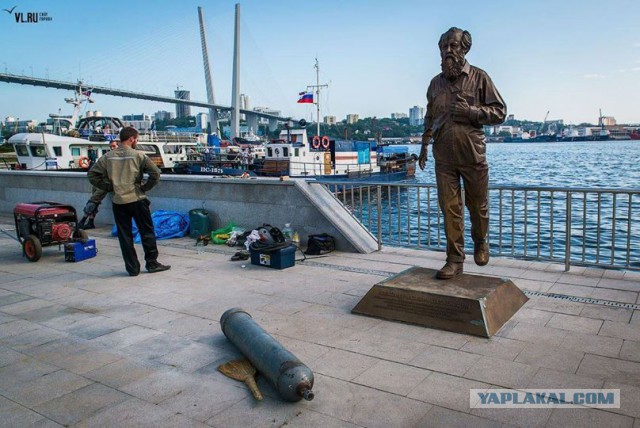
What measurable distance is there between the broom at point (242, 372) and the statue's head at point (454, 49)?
321 cm

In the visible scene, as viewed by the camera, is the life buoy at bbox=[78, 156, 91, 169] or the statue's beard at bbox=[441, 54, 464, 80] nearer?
the statue's beard at bbox=[441, 54, 464, 80]

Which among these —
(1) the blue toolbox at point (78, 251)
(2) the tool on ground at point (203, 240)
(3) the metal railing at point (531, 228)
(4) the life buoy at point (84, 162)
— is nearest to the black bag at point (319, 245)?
(3) the metal railing at point (531, 228)

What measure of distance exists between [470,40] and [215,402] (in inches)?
152

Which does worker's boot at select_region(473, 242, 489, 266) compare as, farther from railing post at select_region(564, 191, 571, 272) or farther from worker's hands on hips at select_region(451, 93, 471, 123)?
railing post at select_region(564, 191, 571, 272)

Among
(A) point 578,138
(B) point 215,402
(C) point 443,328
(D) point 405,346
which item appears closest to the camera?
(B) point 215,402

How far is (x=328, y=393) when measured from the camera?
12.3 feet

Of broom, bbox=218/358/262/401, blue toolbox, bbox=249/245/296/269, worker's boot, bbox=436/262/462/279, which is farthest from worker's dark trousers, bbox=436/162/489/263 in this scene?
blue toolbox, bbox=249/245/296/269

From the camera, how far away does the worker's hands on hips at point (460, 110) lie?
16.5 feet

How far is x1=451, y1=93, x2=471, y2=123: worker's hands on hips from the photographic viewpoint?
5018 mm

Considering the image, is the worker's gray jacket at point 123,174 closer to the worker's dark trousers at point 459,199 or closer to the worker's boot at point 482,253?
the worker's dark trousers at point 459,199

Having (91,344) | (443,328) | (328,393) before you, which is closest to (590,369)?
(443,328)

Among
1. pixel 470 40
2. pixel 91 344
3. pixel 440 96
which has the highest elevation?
pixel 470 40

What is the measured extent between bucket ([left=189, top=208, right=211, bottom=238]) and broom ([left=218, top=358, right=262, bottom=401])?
6273 mm

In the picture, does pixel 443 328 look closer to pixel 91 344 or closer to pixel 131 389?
pixel 131 389
